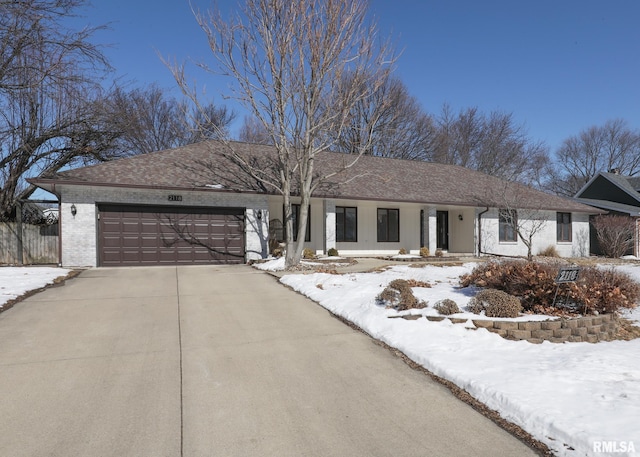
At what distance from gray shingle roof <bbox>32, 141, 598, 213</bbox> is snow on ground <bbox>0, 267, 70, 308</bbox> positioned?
2895 millimetres

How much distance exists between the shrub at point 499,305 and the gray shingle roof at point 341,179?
9482mm

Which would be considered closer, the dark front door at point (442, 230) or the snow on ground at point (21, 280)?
the snow on ground at point (21, 280)

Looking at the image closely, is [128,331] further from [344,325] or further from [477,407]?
[477,407]

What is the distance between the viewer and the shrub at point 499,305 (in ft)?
18.5

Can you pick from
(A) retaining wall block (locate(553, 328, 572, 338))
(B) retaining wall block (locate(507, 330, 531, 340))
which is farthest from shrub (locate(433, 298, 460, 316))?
(A) retaining wall block (locate(553, 328, 572, 338))

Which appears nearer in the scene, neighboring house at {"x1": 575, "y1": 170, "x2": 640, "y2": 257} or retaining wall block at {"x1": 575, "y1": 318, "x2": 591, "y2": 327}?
retaining wall block at {"x1": 575, "y1": 318, "x2": 591, "y2": 327}

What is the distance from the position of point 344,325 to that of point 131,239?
401 inches

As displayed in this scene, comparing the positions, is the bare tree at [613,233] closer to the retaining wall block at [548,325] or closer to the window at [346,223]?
the window at [346,223]

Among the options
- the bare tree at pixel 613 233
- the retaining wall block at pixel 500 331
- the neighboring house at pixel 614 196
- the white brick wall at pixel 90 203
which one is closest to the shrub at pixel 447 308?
the retaining wall block at pixel 500 331

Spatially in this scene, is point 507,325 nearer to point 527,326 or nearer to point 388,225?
point 527,326

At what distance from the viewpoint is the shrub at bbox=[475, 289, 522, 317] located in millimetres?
5645

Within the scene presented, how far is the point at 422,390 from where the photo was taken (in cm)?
381

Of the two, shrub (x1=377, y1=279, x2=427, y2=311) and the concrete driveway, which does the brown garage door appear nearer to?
the concrete driveway

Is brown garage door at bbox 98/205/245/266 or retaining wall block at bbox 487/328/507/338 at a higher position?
brown garage door at bbox 98/205/245/266
